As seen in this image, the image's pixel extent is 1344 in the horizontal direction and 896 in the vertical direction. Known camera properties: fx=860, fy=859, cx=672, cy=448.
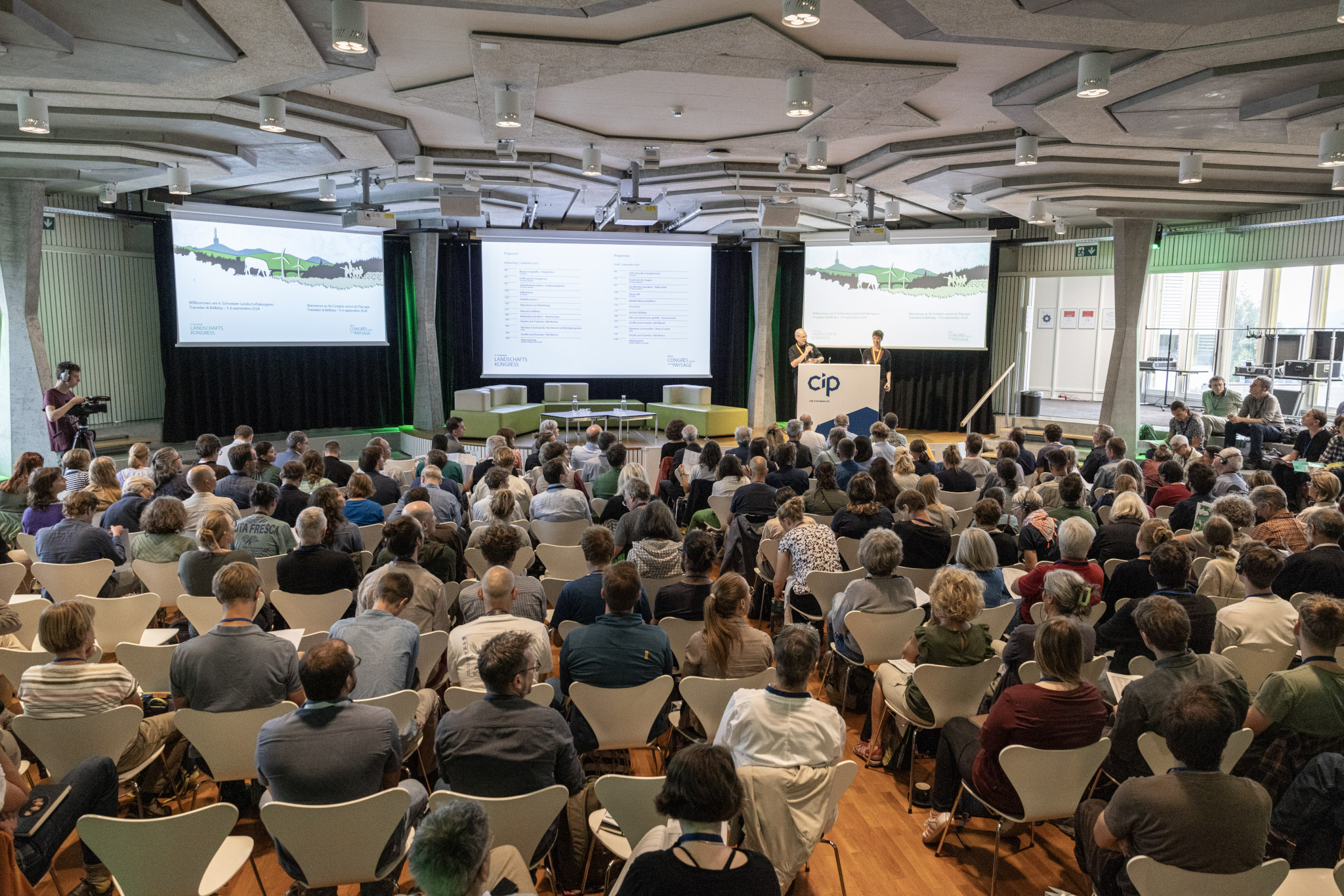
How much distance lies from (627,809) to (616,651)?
849mm

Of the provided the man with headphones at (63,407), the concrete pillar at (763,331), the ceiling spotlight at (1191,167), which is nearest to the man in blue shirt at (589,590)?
the ceiling spotlight at (1191,167)

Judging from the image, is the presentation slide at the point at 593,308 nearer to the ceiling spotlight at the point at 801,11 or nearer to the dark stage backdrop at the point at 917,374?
the dark stage backdrop at the point at 917,374

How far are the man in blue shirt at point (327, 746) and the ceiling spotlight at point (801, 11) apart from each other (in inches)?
133

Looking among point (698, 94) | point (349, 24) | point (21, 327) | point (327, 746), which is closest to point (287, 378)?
point (21, 327)

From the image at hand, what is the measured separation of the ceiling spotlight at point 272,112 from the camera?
6.57 m

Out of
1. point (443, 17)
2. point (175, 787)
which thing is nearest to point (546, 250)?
point (443, 17)

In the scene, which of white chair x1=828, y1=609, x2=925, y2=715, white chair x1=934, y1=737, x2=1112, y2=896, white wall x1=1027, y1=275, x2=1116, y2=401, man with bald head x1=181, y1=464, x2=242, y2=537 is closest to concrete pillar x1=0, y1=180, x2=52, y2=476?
man with bald head x1=181, y1=464, x2=242, y2=537

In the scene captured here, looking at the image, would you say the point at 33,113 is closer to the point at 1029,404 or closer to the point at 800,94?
the point at 800,94

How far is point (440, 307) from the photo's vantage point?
50.9 ft

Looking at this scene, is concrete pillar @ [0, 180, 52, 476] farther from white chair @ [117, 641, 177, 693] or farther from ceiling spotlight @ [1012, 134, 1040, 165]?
ceiling spotlight @ [1012, 134, 1040, 165]

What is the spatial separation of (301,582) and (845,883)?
2.94 m

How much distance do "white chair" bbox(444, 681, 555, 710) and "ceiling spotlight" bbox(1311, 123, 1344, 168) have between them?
5.98 metres

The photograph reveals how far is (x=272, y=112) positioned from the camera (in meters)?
6.57

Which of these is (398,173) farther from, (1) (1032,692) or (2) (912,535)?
(1) (1032,692)
